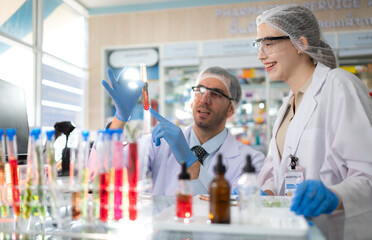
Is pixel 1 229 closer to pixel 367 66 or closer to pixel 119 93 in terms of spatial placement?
pixel 119 93

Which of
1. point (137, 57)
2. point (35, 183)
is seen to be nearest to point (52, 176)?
point (35, 183)

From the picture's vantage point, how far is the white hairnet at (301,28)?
167cm

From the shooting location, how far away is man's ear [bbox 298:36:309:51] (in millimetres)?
1662

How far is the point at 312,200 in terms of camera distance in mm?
993

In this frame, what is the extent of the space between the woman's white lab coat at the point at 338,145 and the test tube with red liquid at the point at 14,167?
3.39 ft

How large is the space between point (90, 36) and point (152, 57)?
4.15 ft

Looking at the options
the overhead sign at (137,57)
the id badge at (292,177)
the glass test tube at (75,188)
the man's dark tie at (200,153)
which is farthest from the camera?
the overhead sign at (137,57)

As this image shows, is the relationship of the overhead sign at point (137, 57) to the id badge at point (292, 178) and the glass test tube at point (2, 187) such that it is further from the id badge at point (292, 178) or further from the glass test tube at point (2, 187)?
the glass test tube at point (2, 187)

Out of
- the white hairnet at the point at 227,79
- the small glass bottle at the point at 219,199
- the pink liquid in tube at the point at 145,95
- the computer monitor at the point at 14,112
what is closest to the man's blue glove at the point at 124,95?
the pink liquid in tube at the point at 145,95

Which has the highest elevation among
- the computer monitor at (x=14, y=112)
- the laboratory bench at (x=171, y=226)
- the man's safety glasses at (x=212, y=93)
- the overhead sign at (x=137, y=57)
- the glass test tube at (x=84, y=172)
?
the overhead sign at (x=137, y=57)

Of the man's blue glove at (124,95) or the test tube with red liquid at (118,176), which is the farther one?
the man's blue glove at (124,95)

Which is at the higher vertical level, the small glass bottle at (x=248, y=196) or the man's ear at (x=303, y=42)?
the man's ear at (x=303, y=42)

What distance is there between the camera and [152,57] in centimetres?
580

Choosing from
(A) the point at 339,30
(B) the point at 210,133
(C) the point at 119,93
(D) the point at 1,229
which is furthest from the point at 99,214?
(A) the point at 339,30
